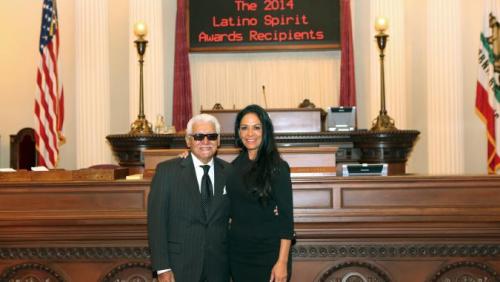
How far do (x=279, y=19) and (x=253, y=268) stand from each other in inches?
356

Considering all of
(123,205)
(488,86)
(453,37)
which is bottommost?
(123,205)

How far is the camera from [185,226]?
348cm

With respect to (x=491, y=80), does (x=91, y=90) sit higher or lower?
higher

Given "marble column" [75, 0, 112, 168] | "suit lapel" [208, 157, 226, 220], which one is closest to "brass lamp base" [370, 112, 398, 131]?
"marble column" [75, 0, 112, 168]

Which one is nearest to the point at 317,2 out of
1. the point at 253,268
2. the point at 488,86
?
the point at 488,86

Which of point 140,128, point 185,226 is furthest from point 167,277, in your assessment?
point 140,128

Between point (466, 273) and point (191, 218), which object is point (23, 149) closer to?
point (191, 218)

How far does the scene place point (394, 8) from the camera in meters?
10.9

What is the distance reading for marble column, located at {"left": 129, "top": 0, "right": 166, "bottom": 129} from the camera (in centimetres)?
1087

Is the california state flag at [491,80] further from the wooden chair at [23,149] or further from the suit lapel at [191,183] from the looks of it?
the wooden chair at [23,149]

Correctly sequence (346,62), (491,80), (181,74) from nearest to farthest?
1. (491,80)
2. (346,62)
3. (181,74)

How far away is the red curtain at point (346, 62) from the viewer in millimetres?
11469

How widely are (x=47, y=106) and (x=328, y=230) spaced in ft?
19.5

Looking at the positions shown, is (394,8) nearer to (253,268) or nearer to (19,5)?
(19,5)
